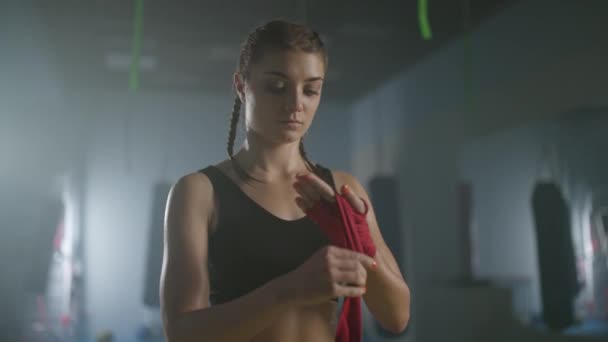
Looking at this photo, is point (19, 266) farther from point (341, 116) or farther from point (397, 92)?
point (397, 92)

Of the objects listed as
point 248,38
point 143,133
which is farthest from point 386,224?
point 248,38

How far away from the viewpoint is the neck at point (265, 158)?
737 mm

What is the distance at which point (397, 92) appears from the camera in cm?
373

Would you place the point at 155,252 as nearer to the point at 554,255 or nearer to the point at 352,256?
the point at 554,255

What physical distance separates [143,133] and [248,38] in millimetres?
3241

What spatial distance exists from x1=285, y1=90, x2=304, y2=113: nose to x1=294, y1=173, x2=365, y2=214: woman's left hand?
0.11 m

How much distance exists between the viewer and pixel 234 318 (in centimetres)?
57

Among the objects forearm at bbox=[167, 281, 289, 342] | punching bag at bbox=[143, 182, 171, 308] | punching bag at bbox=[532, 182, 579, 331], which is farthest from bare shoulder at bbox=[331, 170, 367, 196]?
punching bag at bbox=[143, 182, 171, 308]

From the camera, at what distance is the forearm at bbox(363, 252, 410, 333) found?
25.4 inches

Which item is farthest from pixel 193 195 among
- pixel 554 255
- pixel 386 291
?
pixel 554 255

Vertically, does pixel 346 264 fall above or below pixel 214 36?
below

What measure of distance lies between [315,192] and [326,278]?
4.4 inches

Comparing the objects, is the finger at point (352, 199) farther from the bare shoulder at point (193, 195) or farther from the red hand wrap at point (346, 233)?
the bare shoulder at point (193, 195)

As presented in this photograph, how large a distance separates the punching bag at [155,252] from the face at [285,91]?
6.85 feet
